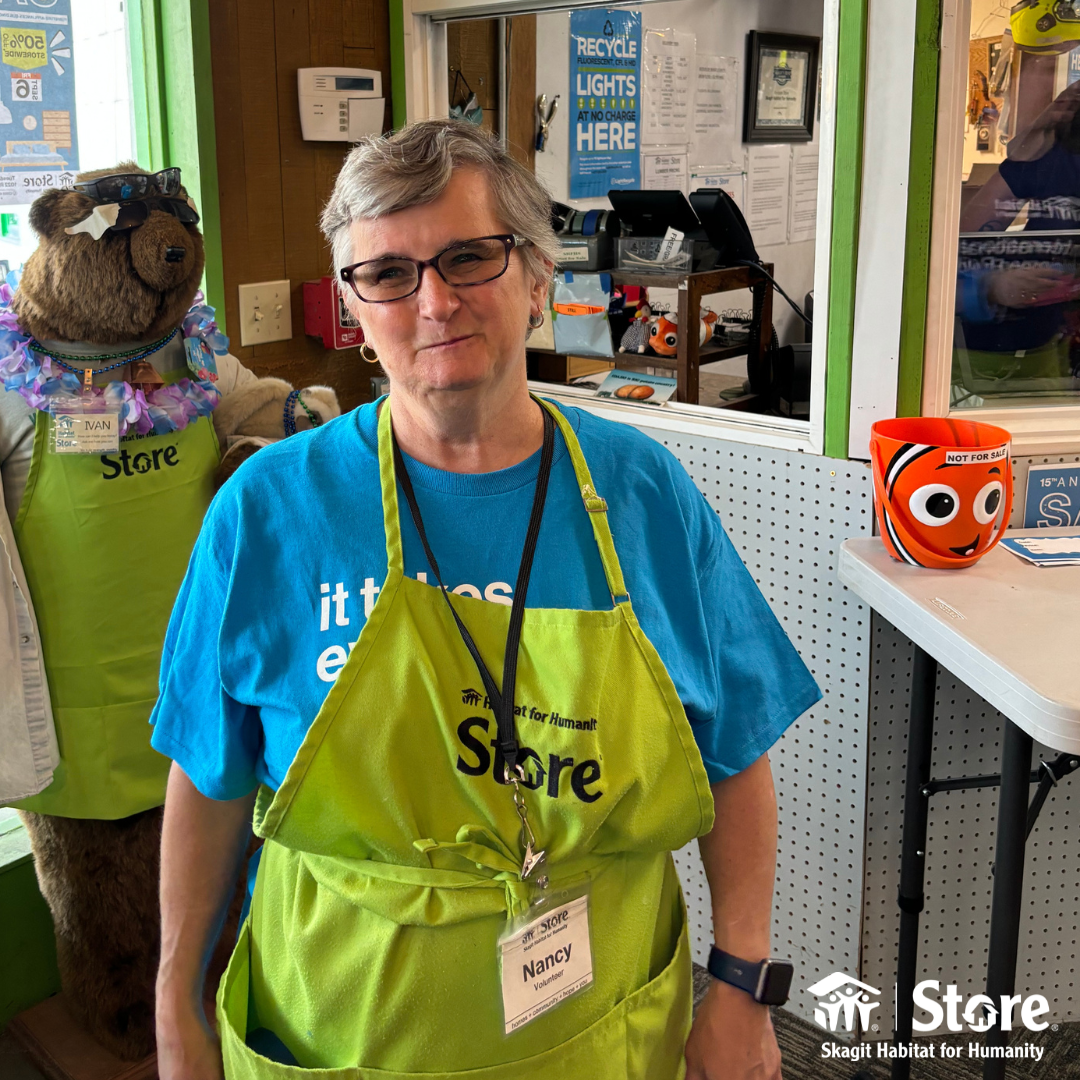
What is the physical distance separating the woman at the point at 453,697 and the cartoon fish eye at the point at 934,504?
0.55 metres

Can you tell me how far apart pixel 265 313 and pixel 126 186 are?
0.63 metres

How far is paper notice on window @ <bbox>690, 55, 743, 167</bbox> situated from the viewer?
3.34 metres

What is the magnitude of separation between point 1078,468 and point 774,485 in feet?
1.57

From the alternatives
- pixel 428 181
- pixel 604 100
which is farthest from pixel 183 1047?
pixel 604 100

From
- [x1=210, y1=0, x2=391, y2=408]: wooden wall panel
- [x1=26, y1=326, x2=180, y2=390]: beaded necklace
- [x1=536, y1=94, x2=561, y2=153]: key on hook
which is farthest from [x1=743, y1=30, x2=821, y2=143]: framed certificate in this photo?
[x1=26, y1=326, x2=180, y2=390]: beaded necklace

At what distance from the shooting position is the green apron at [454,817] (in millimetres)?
987

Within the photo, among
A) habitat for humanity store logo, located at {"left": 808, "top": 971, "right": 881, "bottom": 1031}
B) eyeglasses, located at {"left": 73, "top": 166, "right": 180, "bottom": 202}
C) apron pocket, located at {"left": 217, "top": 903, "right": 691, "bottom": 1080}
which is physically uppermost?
eyeglasses, located at {"left": 73, "top": 166, "right": 180, "bottom": 202}

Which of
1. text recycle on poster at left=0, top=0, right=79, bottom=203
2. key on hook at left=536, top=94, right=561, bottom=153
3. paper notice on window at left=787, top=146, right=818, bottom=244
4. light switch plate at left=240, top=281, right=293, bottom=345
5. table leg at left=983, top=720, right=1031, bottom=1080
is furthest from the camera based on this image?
paper notice on window at left=787, top=146, right=818, bottom=244

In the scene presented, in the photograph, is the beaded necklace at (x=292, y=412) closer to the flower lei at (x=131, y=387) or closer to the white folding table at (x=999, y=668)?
the flower lei at (x=131, y=387)

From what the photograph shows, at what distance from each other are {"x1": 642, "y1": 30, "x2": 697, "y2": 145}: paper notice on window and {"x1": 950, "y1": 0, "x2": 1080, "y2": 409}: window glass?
1.47 metres

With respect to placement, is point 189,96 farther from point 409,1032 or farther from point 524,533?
point 409,1032

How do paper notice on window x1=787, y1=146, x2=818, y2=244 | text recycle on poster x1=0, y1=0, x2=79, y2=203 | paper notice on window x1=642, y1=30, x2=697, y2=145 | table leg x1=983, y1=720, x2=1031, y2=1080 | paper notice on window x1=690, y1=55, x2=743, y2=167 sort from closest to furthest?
table leg x1=983, y1=720, x2=1031, y2=1080 < text recycle on poster x1=0, y1=0, x2=79, y2=203 < paper notice on window x1=642, y1=30, x2=697, y2=145 < paper notice on window x1=690, y1=55, x2=743, y2=167 < paper notice on window x1=787, y1=146, x2=818, y2=244

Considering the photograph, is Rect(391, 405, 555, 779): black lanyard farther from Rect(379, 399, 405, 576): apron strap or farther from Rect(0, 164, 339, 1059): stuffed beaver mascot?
Rect(0, 164, 339, 1059): stuffed beaver mascot

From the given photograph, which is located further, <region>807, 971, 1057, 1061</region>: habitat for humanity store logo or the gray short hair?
<region>807, 971, 1057, 1061</region>: habitat for humanity store logo
